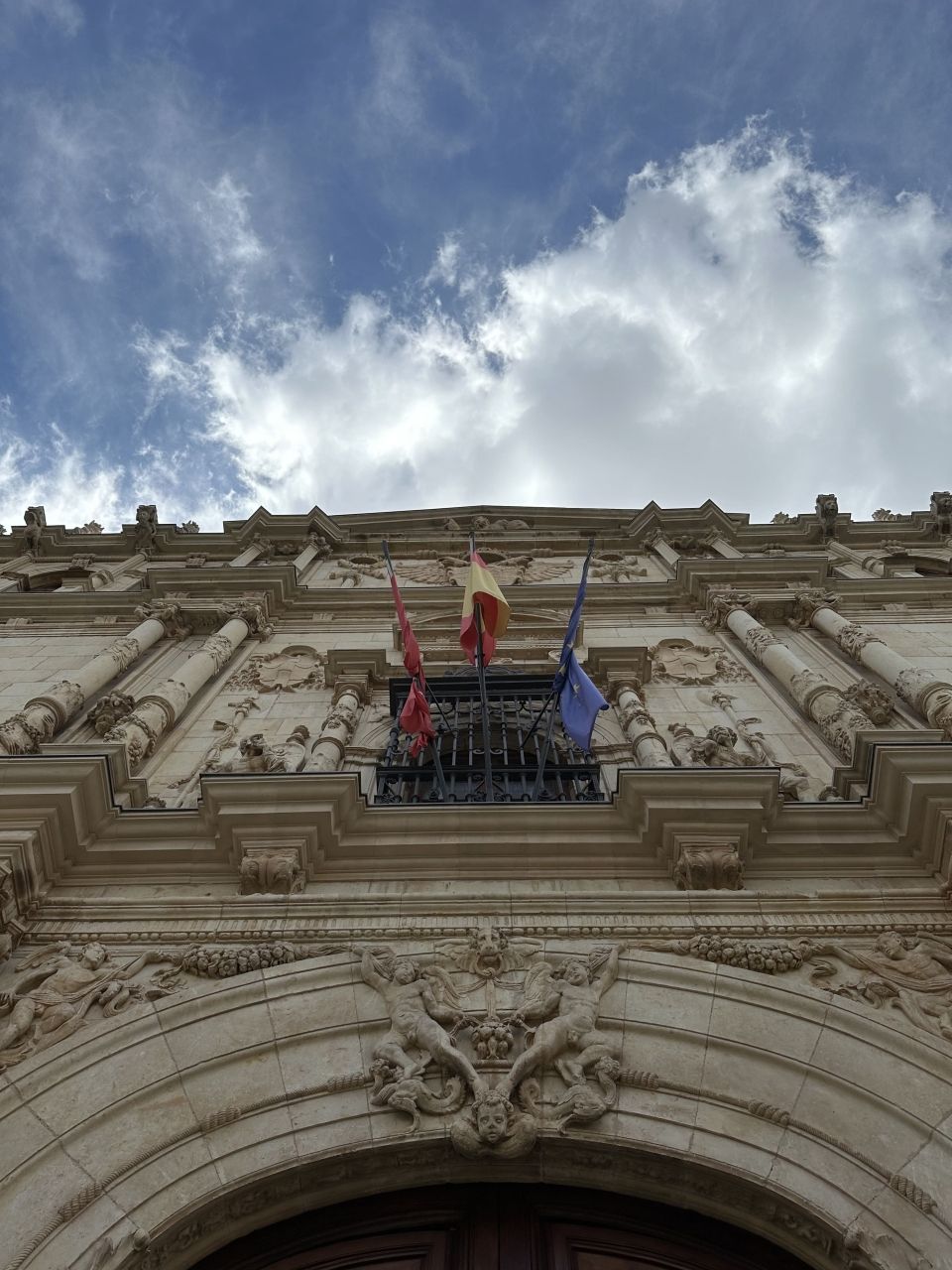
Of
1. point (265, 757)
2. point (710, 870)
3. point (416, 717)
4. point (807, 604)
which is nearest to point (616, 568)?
point (807, 604)

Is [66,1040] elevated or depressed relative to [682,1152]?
depressed

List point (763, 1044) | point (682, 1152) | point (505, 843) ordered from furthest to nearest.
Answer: point (505, 843)
point (763, 1044)
point (682, 1152)

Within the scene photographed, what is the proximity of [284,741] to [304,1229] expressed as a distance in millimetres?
5972

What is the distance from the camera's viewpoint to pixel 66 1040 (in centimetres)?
557

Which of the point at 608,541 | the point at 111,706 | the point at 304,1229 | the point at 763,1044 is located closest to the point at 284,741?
the point at 111,706

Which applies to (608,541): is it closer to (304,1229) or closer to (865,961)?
(865,961)

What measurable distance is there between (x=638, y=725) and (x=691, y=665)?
9.40 ft

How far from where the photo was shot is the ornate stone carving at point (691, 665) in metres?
12.2

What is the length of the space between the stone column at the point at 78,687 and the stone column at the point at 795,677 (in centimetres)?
942

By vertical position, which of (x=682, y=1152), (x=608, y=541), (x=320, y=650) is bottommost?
(x=682, y=1152)

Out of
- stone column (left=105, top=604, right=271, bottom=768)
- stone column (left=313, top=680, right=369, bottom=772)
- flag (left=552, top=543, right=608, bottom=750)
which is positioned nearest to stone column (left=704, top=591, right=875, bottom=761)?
flag (left=552, top=543, right=608, bottom=750)

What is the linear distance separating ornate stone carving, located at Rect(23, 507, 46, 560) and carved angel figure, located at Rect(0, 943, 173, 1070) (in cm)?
1758

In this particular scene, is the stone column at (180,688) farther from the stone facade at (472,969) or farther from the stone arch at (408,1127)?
the stone arch at (408,1127)

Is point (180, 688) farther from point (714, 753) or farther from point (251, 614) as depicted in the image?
point (714, 753)
